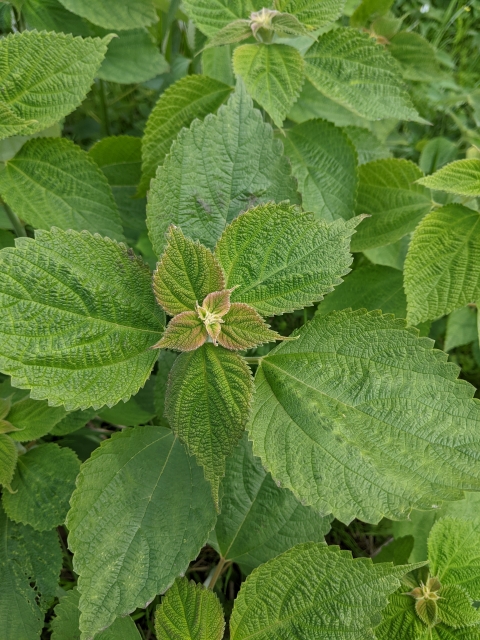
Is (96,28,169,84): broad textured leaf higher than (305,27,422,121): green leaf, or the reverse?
(305,27,422,121): green leaf

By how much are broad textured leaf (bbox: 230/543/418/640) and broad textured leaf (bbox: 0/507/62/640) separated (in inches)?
19.0

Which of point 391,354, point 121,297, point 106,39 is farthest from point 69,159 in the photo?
point 391,354

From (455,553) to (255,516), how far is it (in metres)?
0.48

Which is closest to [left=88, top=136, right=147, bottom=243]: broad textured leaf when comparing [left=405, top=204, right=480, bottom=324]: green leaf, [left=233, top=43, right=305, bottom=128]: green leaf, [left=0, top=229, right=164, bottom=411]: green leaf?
[left=233, top=43, right=305, bottom=128]: green leaf

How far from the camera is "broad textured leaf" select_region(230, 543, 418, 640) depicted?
1.04m

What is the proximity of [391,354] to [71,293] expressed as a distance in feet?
1.97

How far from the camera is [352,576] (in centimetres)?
107

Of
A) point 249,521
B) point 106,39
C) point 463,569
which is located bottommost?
point 249,521

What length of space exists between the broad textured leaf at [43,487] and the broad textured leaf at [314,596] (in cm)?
46

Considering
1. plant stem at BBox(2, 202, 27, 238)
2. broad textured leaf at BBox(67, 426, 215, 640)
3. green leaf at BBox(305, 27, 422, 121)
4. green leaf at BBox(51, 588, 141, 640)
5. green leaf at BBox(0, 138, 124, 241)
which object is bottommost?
green leaf at BBox(51, 588, 141, 640)

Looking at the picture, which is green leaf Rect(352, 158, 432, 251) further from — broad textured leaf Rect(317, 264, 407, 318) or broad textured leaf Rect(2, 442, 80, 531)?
broad textured leaf Rect(2, 442, 80, 531)

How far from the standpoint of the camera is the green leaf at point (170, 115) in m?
1.49

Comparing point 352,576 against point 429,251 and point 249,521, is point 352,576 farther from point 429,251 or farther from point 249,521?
point 429,251

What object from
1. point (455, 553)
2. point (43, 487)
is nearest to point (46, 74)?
point (43, 487)
